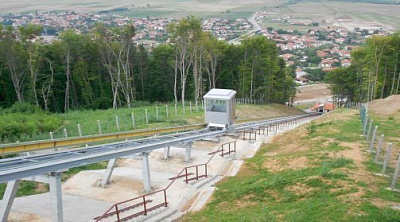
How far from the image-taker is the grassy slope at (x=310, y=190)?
1172 centimetres

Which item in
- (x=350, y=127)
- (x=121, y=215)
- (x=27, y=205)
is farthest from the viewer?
(x=350, y=127)

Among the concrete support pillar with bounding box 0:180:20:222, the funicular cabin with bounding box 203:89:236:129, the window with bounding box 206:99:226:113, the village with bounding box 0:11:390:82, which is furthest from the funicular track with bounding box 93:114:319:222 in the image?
the village with bounding box 0:11:390:82

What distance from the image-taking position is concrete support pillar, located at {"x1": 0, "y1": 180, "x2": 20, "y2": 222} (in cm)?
1308

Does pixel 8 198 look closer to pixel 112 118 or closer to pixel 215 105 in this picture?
pixel 215 105

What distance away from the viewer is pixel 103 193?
17.0m

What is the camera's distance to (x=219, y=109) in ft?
85.7

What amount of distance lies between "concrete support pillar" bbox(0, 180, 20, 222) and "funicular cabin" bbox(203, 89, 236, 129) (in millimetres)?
14633

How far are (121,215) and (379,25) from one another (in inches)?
7250

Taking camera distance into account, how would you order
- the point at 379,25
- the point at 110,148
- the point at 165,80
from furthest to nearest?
the point at 379,25, the point at 165,80, the point at 110,148

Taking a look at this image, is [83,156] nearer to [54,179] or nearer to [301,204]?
[54,179]

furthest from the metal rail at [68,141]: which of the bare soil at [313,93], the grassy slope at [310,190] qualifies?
the bare soil at [313,93]

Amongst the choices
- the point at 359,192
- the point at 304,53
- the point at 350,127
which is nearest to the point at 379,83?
the point at 350,127

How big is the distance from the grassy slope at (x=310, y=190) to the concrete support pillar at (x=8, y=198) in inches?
214

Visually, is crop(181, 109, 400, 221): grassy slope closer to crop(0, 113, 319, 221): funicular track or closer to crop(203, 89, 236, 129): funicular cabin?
crop(0, 113, 319, 221): funicular track
